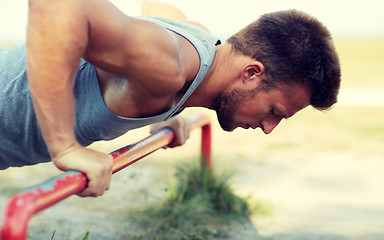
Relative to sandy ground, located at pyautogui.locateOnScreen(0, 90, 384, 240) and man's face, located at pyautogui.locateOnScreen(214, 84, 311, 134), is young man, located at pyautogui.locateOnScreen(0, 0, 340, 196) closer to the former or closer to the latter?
man's face, located at pyautogui.locateOnScreen(214, 84, 311, 134)

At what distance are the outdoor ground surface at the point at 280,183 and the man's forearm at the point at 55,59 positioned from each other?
57 cm

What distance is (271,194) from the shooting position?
328 centimetres

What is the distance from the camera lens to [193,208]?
2709 mm

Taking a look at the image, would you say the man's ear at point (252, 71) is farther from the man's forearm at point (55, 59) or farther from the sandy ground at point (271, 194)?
the sandy ground at point (271, 194)

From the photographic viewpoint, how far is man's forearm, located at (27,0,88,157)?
1.23 meters

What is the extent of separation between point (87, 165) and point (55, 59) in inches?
11.0

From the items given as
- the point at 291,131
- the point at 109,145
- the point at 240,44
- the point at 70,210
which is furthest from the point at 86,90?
the point at 291,131

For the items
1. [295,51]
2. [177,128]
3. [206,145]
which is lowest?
[206,145]

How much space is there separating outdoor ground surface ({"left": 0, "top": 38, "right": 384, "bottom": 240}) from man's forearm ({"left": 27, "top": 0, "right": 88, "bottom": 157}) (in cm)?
57

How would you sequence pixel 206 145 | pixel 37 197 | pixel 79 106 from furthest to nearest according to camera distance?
1. pixel 206 145
2. pixel 79 106
3. pixel 37 197

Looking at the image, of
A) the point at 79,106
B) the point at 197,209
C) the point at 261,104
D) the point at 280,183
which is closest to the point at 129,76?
the point at 79,106

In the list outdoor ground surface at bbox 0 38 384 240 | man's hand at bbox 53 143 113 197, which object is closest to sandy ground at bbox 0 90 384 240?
outdoor ground surface at bbox 0 38 384 240

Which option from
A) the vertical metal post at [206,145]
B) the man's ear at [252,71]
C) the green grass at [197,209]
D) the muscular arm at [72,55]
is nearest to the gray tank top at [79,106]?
the man's ear at [252,71]

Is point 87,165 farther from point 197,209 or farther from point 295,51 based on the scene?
point 197,209
